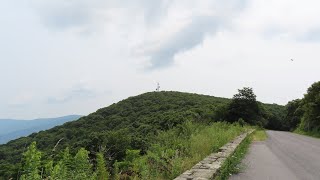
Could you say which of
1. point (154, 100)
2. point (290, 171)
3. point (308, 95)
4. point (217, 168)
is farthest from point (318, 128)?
point (154, 100)

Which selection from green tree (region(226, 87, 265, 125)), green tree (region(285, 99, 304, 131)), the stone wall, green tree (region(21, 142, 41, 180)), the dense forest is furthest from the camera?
green tree (region(285, 99, 304, 131))

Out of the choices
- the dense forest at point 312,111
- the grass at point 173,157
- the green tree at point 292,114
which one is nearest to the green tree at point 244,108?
the dense forest at point 312,111

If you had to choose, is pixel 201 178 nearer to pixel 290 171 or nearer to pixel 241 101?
pixel 290 171

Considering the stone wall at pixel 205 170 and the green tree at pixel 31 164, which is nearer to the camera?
the green tree at pixel 31 164

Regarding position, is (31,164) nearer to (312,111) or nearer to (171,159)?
(171,159)

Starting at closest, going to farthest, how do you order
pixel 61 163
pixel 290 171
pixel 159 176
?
1. pixel 61 163
2. pixel 159 176
3. pixel 290 171

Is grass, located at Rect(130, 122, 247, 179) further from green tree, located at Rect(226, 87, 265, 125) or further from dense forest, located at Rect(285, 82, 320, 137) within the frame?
green tree, located at Rect(226, 87, 265, 125)

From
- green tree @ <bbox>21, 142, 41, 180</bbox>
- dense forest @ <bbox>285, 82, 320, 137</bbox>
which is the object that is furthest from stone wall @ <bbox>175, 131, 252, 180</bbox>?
dense forest @ <bbox>285, 82, 320, 137</bbox>

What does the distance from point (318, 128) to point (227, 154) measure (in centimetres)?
3666

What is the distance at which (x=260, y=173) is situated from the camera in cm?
1166

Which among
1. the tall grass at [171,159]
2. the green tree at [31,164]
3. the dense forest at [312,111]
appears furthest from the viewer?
the dense forest at [312,111]

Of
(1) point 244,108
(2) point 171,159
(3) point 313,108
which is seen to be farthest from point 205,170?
(1) point 244,108

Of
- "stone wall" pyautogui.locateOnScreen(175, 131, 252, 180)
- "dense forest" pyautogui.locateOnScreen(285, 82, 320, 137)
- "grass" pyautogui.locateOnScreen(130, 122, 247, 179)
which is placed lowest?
"stone wall" pyautogui.locateOnScreen(175, 131, 252, 180)

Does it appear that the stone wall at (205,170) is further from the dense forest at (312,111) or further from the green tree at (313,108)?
the green tree at (313,108)
